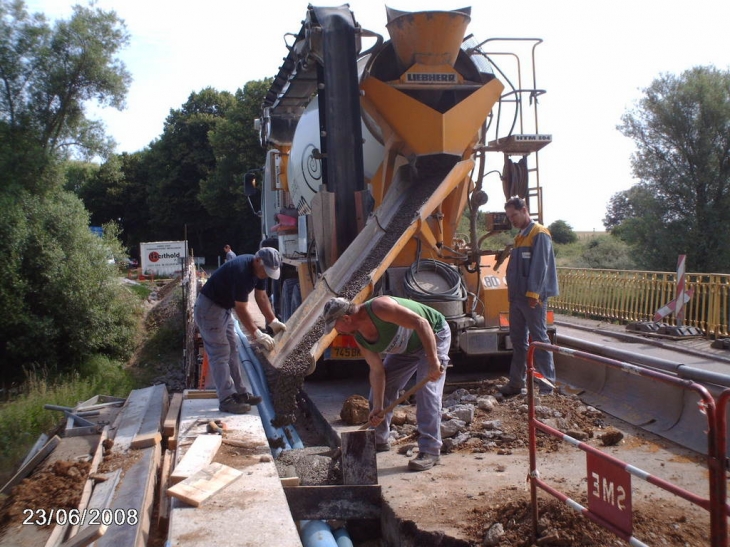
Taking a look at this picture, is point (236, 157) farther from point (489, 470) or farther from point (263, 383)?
point (489, 470)

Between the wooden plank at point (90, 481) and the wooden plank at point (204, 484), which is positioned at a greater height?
the wooden plank at point (204, 484)

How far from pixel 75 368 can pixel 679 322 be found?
12.0 meters

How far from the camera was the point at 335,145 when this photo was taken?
21.2 ft

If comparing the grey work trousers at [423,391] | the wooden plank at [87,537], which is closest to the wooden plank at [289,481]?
the grey work trousers at [423,391]

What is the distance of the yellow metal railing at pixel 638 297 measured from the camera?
10.5 metres

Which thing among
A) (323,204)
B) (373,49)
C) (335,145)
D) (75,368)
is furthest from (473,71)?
(75,368)

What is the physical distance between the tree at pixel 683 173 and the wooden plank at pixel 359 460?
16658 mm

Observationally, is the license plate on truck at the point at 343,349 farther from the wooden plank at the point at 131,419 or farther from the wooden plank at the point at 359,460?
the wooden plank at the point at 359,460

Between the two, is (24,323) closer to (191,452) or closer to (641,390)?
(191,452)

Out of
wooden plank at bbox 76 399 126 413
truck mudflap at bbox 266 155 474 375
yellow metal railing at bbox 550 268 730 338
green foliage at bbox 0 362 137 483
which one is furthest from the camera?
yellow metal railing at bbox 550 268 730 338

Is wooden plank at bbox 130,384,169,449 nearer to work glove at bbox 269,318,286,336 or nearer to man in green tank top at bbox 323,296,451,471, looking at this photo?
work glove at bbox 269,318,286,336

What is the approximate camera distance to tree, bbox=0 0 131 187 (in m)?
14.4

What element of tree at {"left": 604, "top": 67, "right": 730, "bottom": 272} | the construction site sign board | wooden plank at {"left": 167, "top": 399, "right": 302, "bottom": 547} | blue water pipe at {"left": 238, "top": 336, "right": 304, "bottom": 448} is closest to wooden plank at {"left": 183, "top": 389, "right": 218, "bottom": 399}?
blue water pipe at {"left": 238, "top": 336, "right": 304, "bottom": 448}
